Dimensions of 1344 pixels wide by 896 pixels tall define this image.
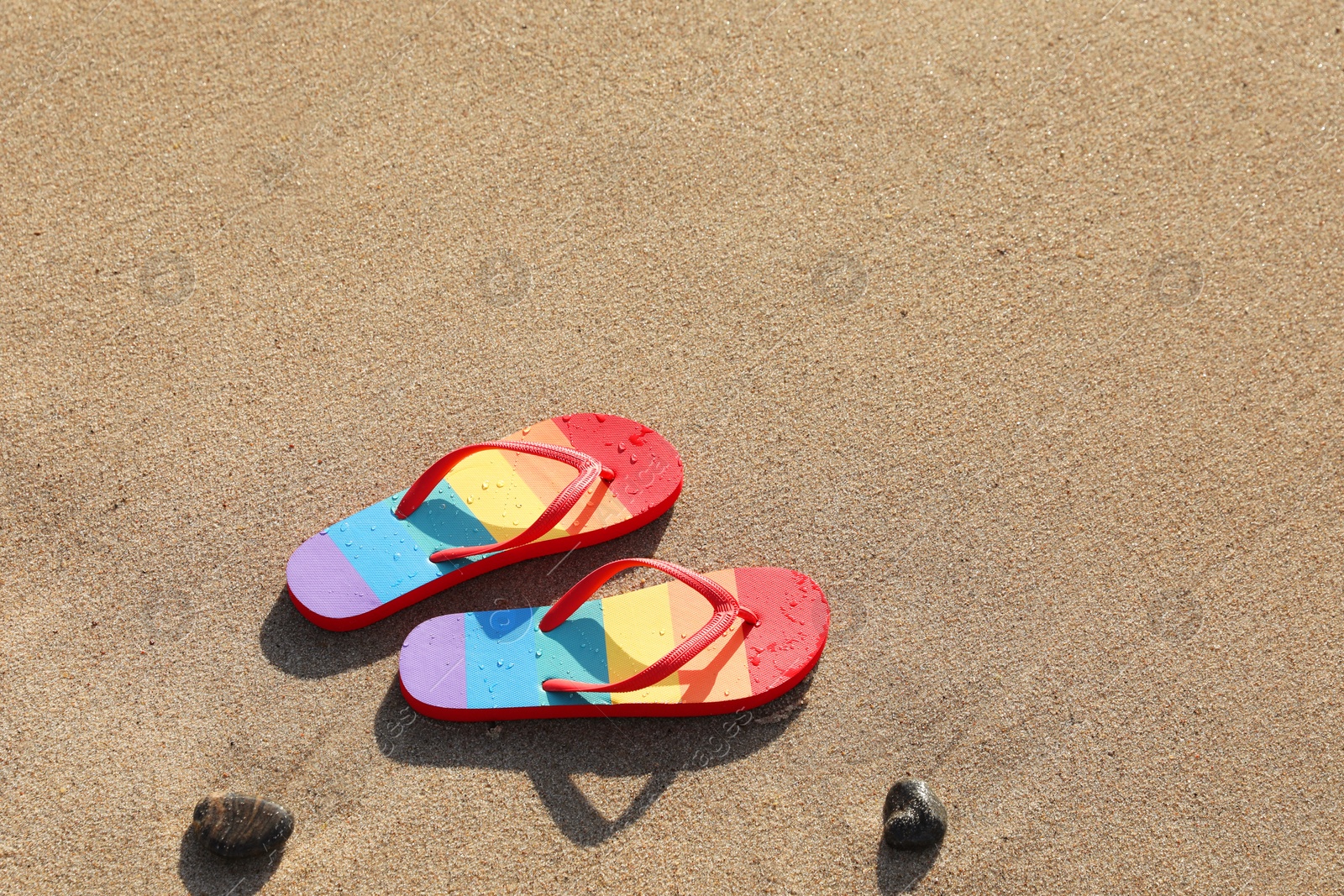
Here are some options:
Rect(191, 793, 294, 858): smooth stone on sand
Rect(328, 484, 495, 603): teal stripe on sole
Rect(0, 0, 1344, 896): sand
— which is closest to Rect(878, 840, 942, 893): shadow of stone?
Rect(0, 0, 1344, 896): sand

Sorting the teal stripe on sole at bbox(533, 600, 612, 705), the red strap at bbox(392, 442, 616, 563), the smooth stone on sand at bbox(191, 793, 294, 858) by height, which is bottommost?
the smooth stone on sand at bbox(191, 793, 294, 858)

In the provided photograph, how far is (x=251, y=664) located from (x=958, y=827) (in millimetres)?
1231

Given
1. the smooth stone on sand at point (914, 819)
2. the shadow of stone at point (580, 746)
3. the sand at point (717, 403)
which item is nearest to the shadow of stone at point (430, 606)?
the sand at point (717, 403)

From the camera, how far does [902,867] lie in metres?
1.59

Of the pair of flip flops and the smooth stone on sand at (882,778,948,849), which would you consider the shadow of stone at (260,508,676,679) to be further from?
the smooth stone on sand at (882,778,948,849)

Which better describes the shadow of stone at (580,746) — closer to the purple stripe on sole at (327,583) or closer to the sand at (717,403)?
the sand at (717,403)

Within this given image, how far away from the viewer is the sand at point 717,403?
63.9 inches

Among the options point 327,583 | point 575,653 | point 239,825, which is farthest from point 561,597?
point 239,825

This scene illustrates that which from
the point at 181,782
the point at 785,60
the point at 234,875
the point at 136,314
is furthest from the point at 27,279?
the point at 785,60

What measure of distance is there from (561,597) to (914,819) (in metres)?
0.69

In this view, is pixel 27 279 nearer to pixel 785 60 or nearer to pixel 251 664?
pixel 251 664

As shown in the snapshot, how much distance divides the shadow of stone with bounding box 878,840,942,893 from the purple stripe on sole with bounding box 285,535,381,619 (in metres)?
0.95

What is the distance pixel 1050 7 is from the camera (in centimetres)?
218

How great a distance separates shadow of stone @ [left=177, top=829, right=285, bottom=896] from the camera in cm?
157
